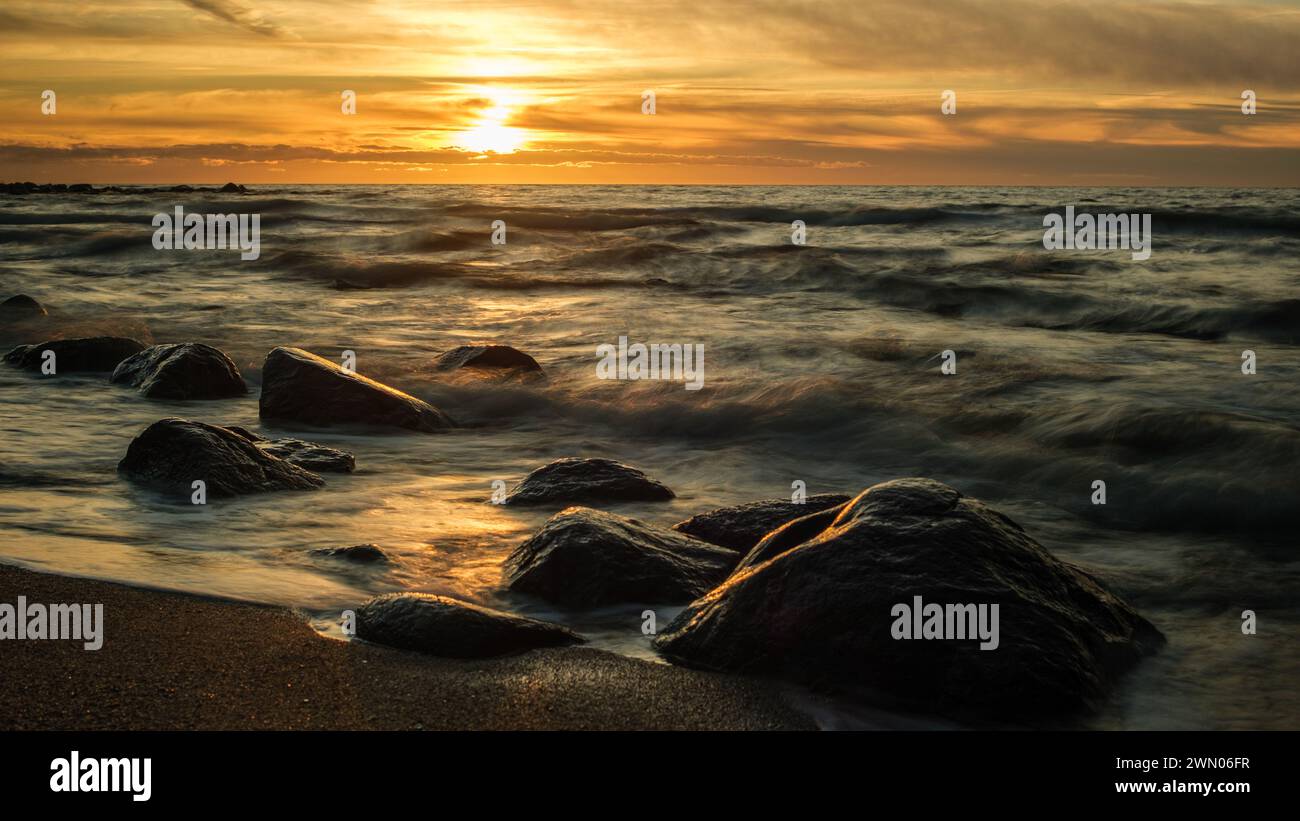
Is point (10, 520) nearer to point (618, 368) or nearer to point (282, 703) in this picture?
point (282, 703)

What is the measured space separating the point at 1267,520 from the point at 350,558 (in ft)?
18.5

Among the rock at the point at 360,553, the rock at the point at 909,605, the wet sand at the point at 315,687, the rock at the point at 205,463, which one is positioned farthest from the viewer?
the rock at the point at 205,463

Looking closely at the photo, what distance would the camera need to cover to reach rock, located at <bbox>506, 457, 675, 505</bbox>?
6828 millimetres

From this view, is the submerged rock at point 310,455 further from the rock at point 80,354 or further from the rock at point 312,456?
the rock at point 80,354

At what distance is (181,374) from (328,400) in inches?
82.4

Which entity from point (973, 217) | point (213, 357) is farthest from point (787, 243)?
point (213, 357)

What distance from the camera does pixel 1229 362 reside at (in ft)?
41.0

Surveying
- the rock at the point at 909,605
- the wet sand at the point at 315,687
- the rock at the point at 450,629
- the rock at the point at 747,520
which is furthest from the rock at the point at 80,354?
the rock at the point at 909,605

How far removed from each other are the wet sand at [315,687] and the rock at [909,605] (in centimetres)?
23

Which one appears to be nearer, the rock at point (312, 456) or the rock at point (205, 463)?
the rock at point (205, 463)

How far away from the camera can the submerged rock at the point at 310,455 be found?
7.30 metres

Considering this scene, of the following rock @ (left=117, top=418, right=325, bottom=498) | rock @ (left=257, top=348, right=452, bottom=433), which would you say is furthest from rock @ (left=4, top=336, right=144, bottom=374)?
rock @ (left=117, top=418, right=325, bottom=498)

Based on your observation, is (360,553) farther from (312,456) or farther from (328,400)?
(328,400)

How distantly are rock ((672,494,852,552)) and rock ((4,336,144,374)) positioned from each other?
8.12 metres
